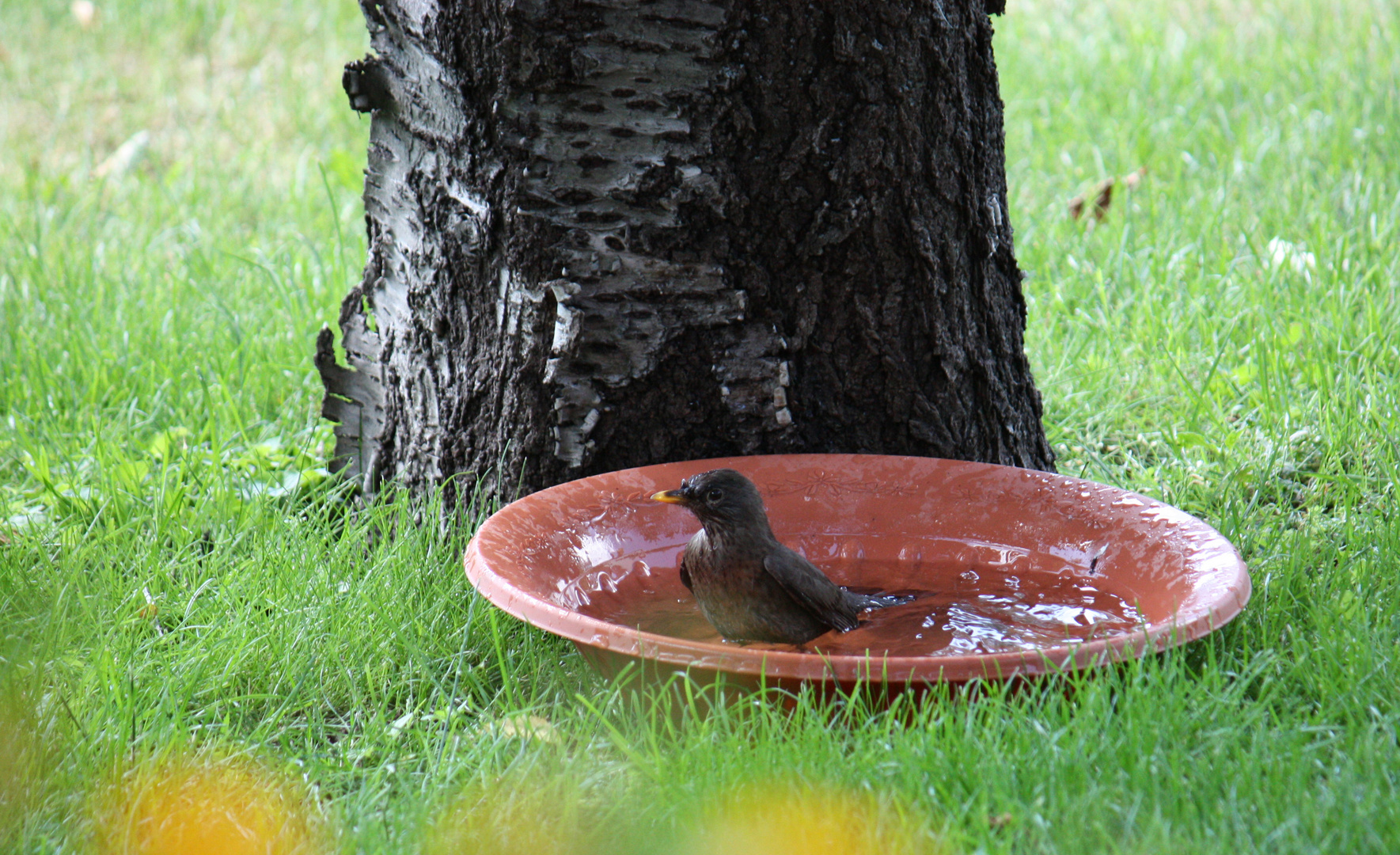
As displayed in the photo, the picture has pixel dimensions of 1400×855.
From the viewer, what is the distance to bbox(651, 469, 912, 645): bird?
2764 mm

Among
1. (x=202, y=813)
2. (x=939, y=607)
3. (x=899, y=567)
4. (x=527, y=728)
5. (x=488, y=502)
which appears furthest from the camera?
(x=488, y=502)

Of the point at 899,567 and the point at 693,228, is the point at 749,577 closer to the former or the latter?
the point at 899,567

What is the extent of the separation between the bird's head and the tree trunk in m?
0.49

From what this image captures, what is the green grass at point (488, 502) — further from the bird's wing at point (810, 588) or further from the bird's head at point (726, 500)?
the bird's head at point (726, 500)

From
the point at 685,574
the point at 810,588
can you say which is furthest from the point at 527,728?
the point at 810,588

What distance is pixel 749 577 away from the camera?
2.77 m

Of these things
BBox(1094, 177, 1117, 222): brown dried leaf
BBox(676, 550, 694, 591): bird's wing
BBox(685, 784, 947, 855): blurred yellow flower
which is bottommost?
BBox(685, 784, 947, 855): blurred yellow flower

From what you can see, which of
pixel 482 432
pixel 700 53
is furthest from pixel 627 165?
pixel 482 432

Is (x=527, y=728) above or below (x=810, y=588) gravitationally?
below

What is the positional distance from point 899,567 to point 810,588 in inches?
18.8

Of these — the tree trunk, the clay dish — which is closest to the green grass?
the clay dish

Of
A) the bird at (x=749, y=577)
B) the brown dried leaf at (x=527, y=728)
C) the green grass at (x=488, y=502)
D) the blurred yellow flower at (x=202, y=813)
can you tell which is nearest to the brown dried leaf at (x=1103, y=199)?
the green grass at (x=488, y=502)

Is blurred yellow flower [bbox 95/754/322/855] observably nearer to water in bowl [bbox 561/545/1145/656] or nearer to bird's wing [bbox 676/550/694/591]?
water in bowl [bbox 561/545/1145/656]

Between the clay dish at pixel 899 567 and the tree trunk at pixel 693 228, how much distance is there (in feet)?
0.77
